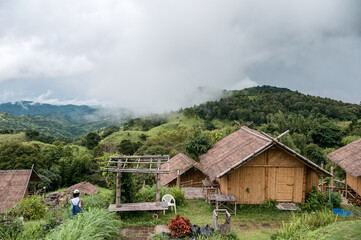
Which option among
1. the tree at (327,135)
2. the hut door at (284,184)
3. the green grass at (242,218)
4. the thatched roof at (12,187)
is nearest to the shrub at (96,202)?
the green grass at (242,218)

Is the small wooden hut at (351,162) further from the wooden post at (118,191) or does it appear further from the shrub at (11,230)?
the shrub at (11,230)

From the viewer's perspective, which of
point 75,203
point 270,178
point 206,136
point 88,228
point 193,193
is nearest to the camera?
point 88,228

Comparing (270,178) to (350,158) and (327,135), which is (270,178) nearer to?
(350,158)

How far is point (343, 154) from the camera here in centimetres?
1727

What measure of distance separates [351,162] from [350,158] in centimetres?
64

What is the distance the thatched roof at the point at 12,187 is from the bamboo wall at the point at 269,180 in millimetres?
17748

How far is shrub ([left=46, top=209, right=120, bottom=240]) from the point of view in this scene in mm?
5594

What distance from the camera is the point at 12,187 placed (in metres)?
19.7

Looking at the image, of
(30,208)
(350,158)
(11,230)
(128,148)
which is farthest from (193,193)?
(128,148)

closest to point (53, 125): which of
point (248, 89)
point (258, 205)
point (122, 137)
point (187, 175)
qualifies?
point (122, 137)

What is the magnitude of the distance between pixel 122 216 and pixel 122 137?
215ft

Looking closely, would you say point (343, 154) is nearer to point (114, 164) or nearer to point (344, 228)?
point (344, 228)

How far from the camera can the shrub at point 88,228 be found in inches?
220

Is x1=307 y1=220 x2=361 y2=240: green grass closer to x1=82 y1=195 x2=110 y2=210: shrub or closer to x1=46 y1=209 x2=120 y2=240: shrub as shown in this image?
x1=46 y1=209 x2=120 y2=240: shrub
